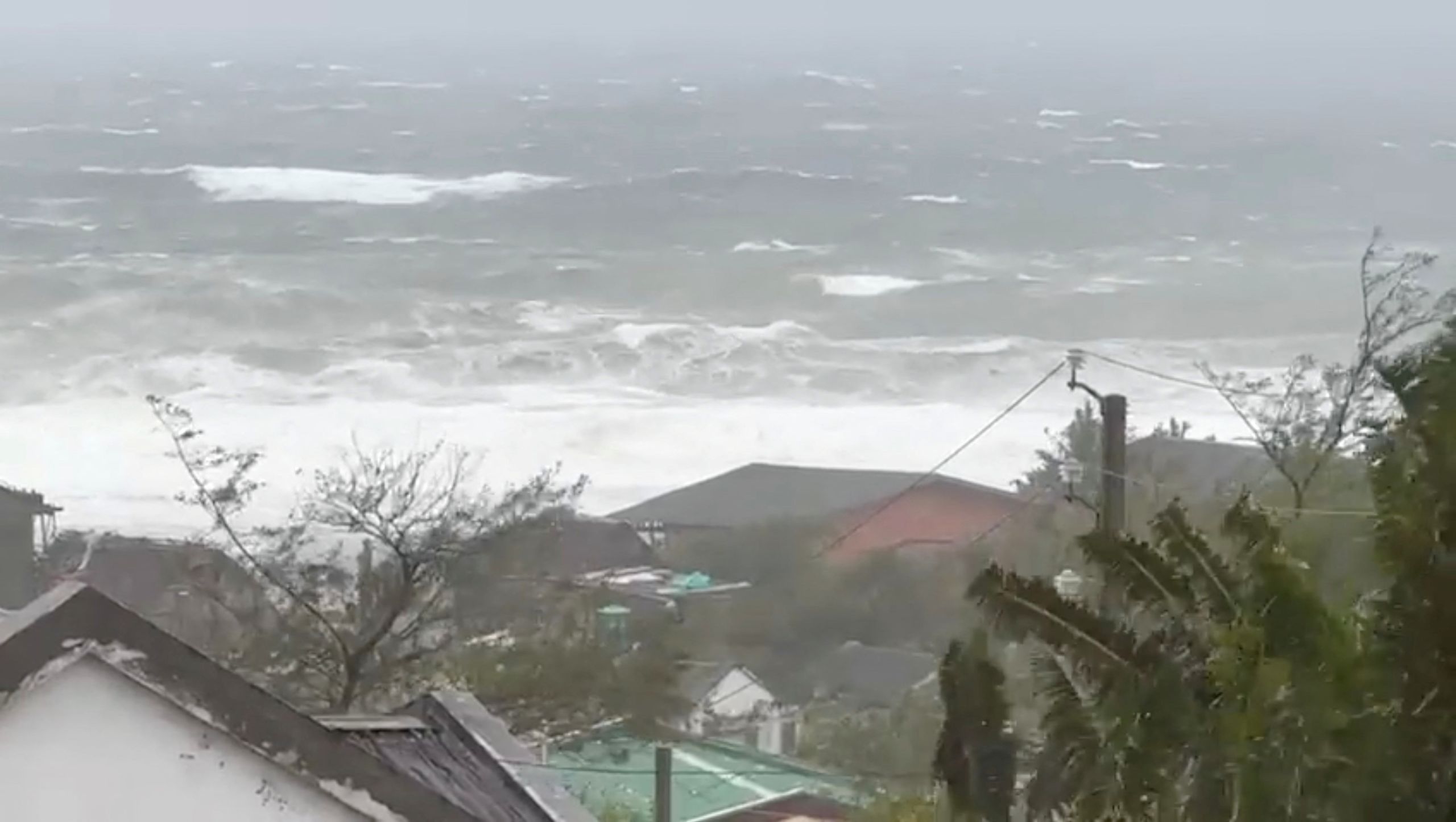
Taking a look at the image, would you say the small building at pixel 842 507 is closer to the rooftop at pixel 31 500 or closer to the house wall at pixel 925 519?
the house wall at pixel 925 519

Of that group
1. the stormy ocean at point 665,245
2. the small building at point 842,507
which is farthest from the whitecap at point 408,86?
the small building at point 842,507

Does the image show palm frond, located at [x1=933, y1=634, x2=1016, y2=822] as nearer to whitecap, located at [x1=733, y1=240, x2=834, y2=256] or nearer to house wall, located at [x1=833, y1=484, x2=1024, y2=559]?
house wall, located at [x1=833, y1=484, x2=1024, y2=559]

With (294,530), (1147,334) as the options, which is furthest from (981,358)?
(294,530)

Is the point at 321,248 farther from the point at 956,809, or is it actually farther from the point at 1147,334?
the point at 956,809

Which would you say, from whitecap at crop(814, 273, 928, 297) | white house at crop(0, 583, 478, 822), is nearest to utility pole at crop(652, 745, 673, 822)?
white house at crop(0, 583, 478, 822)

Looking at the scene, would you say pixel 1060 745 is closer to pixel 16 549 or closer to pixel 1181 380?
pixel 16 549

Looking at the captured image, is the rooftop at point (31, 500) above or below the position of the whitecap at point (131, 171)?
below
